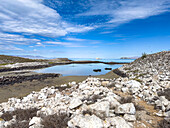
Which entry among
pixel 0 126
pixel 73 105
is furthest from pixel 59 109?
pixel 0 126

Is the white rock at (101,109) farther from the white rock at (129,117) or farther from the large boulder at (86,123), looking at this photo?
the white rock at (129,117)

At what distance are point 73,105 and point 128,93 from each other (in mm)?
5347

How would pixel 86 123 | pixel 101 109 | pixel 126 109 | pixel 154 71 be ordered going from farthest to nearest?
pixel 154 71
pixel 126 109
pixel 101 109
pixel 86 123

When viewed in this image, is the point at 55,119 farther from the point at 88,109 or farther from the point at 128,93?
the point at 128,93

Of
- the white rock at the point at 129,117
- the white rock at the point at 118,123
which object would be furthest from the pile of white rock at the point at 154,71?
the white rock at the point at 118,123

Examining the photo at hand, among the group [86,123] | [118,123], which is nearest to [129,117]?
[118,123]

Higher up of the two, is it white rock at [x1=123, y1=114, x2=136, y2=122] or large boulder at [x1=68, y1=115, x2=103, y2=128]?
large boulder at [x1=68, y1=115, x2=103, y2=128]

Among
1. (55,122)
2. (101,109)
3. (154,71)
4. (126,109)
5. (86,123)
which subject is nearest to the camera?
(86,123)

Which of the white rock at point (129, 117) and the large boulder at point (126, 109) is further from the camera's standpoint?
the large boulder at point (126, 109)

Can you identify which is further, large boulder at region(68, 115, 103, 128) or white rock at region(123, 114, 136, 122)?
white rock at region(123, 114, 136, 122)

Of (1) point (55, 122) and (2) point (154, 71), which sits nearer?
(1) point (55, 122)

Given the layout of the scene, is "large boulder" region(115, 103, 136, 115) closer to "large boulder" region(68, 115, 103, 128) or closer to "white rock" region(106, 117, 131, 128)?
"white rock" region(106, 117, 131, 128)

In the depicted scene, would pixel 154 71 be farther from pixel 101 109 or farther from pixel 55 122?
pixel 55 122

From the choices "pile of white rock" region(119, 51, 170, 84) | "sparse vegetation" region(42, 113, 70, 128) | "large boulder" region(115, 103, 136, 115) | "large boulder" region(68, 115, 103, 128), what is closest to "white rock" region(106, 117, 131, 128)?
"large boulder" region(68, 115, 103, 128)
